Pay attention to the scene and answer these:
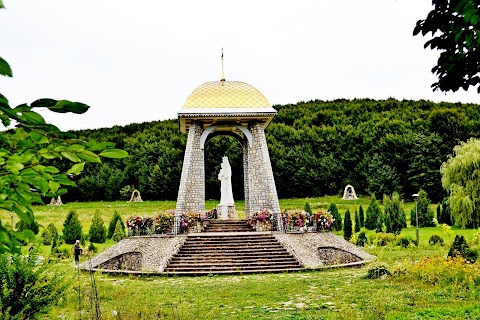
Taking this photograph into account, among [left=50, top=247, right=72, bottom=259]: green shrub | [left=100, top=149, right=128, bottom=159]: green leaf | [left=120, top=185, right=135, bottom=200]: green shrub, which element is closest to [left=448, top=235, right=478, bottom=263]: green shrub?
[left=100, top=149, right=128, bottom=159]: green leaf

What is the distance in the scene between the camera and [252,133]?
73.6 ft

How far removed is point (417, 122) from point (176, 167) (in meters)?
23.8

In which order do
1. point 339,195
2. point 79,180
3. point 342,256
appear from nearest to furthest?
point 342,256 → point 339,195 → point 79,180

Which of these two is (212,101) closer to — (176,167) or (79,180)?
(176,167)

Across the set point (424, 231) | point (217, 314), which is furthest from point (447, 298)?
point (424, 231)

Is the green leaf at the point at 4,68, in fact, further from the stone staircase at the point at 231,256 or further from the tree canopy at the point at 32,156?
the stone staircase at the point at 231,256

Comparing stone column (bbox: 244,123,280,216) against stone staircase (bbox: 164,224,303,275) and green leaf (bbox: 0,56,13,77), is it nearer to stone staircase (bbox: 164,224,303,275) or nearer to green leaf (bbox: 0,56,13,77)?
stone staircase (bbox: 164,224,303,275)

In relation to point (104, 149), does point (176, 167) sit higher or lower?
higher

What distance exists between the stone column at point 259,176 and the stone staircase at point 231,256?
9.45ft

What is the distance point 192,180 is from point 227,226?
2.42 m

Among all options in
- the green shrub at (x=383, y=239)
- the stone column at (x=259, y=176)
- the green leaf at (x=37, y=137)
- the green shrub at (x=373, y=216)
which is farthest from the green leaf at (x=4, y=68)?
the green shrub at (x=373, y=216)

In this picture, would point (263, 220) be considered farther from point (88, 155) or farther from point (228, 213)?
point (88, 155)

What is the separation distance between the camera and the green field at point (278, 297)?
29.1ft

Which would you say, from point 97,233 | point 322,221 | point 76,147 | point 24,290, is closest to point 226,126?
point 322,221
